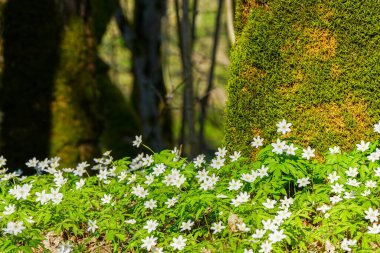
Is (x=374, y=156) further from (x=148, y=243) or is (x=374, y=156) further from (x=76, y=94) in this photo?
(x=76, y=94)

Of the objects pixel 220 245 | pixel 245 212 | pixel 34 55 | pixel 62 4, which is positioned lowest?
pixel 220 245

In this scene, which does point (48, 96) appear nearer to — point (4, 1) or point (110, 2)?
point (4, 1)

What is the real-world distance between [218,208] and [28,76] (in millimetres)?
4970

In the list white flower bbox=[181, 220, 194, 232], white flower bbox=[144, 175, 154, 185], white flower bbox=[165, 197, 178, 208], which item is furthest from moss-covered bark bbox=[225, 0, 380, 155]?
white flower bbox=[181, 220, 194, 232]

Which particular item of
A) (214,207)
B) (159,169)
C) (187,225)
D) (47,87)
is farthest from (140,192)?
(47,87)

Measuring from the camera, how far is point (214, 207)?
464cm

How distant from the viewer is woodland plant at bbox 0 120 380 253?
4.44 metres

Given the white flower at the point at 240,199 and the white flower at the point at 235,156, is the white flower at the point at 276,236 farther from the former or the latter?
the white flower at the point at 235,156

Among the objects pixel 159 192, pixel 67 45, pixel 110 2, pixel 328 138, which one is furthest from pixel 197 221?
pixel 110 2

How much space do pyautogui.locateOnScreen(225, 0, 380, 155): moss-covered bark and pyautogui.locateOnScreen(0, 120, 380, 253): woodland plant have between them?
0.75 feet

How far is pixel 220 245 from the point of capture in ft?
14.3

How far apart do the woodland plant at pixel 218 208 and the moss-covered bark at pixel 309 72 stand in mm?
227

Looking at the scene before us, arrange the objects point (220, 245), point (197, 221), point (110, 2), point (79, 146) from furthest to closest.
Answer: point (110, 2), point (79, 146), point (197, 221), point (220, 245)

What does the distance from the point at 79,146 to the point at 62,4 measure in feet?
6.40
